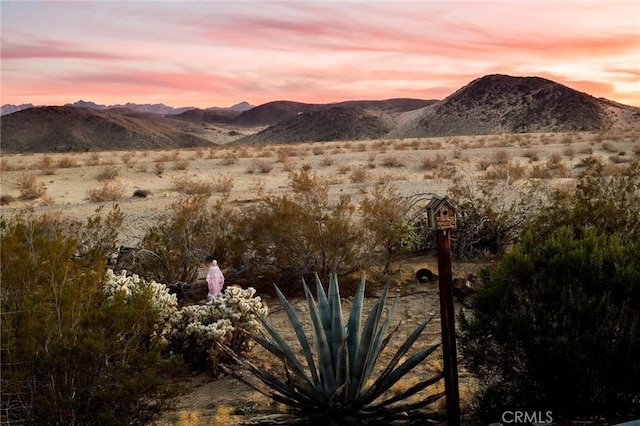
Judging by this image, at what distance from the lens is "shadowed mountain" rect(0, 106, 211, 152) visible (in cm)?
8850

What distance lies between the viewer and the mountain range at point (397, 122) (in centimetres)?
→ 8631

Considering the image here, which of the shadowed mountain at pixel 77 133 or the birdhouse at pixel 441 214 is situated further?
the shadowed mountain at pixel 77 133

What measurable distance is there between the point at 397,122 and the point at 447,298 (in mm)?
108209

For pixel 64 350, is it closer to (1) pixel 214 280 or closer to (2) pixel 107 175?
(1) pixel 214 280

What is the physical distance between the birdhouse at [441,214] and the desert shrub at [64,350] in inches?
96.8

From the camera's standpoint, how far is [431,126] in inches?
3839

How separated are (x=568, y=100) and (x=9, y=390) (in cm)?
9469

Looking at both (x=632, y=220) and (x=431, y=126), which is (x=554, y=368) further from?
(x=431, y=126)

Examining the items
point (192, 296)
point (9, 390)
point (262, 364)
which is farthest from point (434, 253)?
point (9, 390)

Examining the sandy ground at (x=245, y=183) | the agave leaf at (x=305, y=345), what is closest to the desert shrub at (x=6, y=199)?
the sandy ground at (x=245, y=183)

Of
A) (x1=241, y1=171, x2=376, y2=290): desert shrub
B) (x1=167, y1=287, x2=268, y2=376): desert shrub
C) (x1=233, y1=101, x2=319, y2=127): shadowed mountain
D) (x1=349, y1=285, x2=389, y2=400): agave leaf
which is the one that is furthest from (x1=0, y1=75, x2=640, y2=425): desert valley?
(x1=233, y1=101, x2=319, y2=127): shadowed mountain

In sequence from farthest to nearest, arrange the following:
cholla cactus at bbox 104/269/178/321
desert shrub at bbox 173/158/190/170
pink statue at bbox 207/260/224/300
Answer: desert shrub at bbox 173/158/190/170 < pink statue at bbox 207/260/224/300 < cholla cactus at bbox 104/269/178/321

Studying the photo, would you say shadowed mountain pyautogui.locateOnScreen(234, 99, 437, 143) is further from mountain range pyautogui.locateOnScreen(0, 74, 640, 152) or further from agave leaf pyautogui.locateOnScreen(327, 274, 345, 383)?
agave leaf pyautogui.locateOnScreen(327, 274, 345, 383)

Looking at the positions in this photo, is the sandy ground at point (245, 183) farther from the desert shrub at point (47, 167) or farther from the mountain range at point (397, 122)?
the mountain range at point (397, 122)
